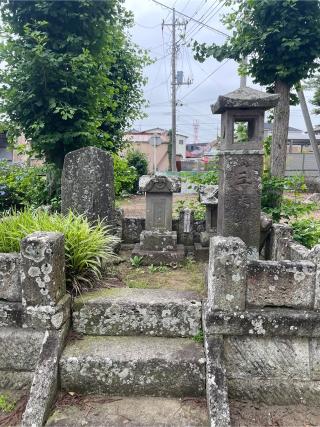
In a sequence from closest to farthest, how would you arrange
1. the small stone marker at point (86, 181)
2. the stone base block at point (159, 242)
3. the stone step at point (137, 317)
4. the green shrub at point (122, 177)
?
the stone step at point (137, 317)
the small stone marker at point (86, 181)
the stone base block at point (159, 242)
the green shrub at point (122, 177)

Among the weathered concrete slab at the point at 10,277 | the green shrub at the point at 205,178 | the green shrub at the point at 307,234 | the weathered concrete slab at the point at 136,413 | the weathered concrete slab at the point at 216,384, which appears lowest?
the weathered concrete slab at the point at 136,413

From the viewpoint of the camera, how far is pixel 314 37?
5.50m

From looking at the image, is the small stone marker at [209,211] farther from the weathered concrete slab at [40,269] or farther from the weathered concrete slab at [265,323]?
the weathered concrete slab at [40,269]

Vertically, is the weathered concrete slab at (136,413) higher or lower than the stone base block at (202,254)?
lower

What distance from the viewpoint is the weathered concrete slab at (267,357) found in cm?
297

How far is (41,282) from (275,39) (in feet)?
16.7

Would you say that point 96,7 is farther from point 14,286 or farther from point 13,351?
point 13,351

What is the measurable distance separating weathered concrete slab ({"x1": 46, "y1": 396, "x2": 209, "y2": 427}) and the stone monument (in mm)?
2247

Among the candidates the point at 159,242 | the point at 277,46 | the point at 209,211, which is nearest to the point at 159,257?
the point at 159,242

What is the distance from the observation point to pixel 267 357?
2.99 meters

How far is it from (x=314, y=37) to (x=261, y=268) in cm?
435

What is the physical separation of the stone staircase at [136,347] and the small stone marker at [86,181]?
5.96ft

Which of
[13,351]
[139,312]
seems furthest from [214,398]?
[13,351]

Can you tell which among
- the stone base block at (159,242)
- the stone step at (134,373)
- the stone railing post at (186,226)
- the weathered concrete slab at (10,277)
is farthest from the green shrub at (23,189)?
the stone step at (134,373)
